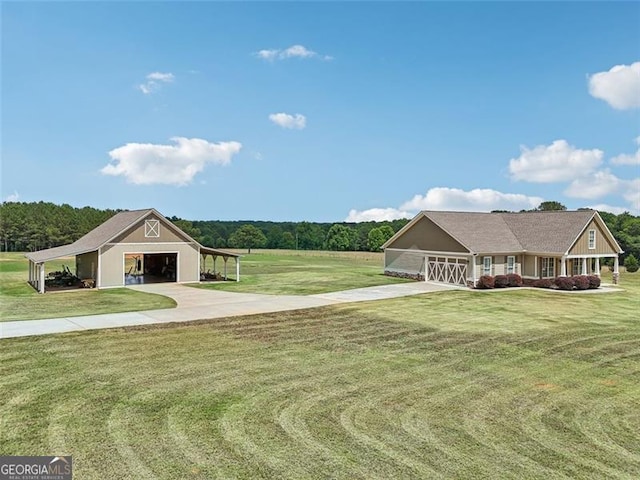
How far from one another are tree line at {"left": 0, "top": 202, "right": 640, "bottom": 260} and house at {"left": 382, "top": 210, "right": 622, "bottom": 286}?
3470 centimetres

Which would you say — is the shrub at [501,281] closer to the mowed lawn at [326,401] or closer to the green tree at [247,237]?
the mowed lawn at [326,401]

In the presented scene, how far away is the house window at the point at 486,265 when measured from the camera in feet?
105

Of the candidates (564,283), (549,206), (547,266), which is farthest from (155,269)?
(549,206)

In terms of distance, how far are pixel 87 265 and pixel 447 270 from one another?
2365cm

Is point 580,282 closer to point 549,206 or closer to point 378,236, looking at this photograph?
point 549,206

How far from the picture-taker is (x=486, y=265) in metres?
32.1

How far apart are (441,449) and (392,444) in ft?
2.46

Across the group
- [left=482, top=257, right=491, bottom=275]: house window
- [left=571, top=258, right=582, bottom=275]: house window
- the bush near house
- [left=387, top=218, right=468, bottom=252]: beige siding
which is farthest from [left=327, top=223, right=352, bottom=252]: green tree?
the bush near house

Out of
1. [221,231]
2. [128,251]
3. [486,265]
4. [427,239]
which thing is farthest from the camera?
[221,231]

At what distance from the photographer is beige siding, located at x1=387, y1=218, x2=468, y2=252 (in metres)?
33.3

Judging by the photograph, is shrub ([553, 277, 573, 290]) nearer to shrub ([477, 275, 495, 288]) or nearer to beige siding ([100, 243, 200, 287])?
shrub ([477, 275, 495, 288])

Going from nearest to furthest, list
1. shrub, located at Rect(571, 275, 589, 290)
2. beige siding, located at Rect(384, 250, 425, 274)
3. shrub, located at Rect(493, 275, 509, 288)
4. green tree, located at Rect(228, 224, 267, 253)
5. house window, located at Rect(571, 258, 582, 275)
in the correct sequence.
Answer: shrub, located at Rect(571, 275, 589, 290) → shrub, located at Rect(493, 275, 509, 288) → house window, located at Rect(571, 258, 582, 275) → beige siding, located at Rect(384, 250, 425, 274) → green tree, located at Rect(228, 224, 267, 253)

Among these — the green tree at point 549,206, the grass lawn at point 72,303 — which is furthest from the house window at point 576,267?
the green tree at point 549,206

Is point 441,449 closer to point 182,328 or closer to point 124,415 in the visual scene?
point 124,415
